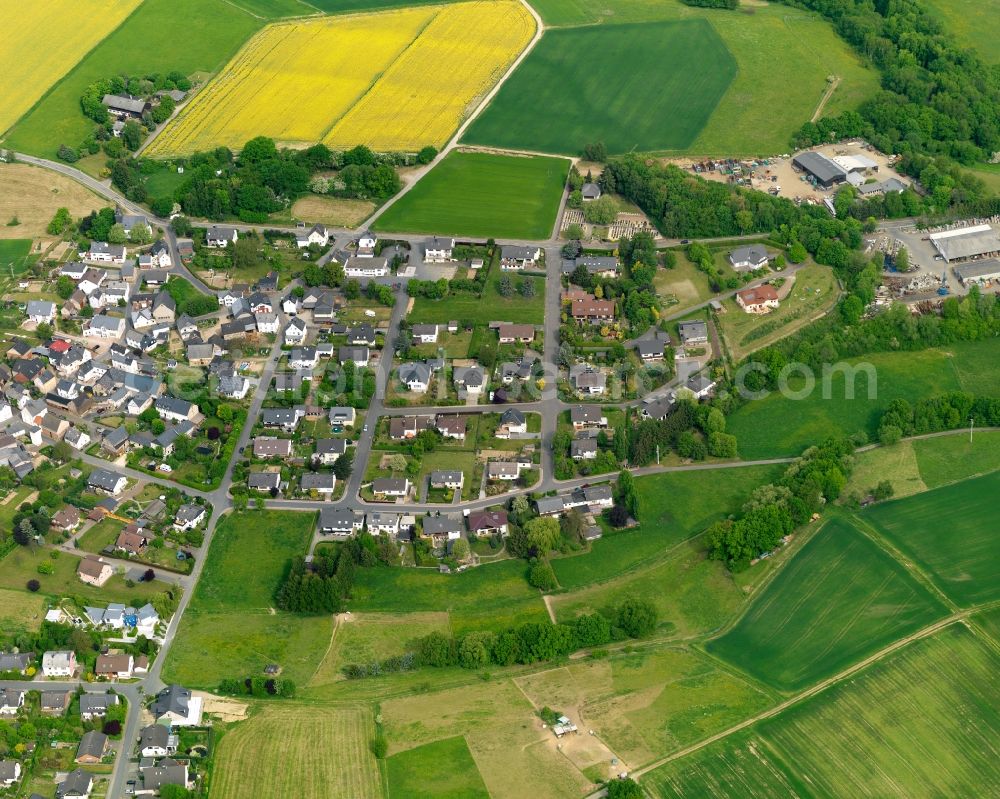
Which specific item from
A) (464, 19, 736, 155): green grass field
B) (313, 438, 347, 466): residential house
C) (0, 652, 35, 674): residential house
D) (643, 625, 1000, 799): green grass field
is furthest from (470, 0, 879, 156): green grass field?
(0, 652, 35, 674): residential house

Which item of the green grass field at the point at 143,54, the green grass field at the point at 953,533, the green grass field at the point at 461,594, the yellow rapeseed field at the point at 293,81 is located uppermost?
the green grass field at the point at 143,54

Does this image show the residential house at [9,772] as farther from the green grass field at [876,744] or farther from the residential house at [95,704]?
the green grass field at [876,744]

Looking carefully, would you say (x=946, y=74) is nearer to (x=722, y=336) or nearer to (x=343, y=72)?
(x=722, y=336)

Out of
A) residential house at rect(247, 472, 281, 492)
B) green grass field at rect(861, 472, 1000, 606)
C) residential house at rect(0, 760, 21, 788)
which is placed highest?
residential house at rect(0, 760, 21, 788)

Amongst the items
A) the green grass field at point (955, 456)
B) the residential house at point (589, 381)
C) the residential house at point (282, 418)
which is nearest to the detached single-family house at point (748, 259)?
the residential house at point (589, 381)

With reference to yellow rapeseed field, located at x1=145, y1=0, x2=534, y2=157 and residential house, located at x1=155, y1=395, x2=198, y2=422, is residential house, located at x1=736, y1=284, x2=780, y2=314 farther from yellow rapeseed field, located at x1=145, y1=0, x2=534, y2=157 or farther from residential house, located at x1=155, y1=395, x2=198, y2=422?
residential house, located at x1=155, y1=395, x2=198, y2=422
